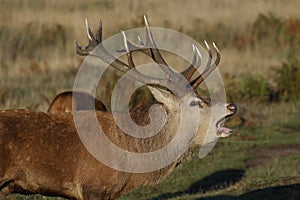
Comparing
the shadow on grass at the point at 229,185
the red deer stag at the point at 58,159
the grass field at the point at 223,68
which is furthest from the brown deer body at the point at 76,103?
the red deer stag at the point at 58,159

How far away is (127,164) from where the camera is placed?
773 cm

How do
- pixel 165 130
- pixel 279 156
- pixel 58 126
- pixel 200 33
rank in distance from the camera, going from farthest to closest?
1. pixel 200 33
2. pixel 279 156
3. pixel 165 130
4. pixel 58 126

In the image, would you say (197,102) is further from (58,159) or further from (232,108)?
(58,159)

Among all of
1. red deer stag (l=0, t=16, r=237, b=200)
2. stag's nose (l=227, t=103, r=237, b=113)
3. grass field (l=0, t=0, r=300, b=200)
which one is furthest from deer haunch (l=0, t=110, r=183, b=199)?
grass field (l=0, t=0, r=300, b=200)

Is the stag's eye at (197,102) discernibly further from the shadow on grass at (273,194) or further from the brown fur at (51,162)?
the shadow on grass at (273,194)

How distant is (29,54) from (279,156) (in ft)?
36.6

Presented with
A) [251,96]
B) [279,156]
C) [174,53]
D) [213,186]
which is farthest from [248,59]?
[213,186]

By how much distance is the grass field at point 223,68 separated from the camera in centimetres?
1226

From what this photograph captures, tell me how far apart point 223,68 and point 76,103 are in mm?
10761

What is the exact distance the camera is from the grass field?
12258 millimetres

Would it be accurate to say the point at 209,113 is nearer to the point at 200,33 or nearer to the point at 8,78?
the point at 8,78

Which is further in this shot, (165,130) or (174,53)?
(174,53)

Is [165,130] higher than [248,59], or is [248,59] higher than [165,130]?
[165,130]

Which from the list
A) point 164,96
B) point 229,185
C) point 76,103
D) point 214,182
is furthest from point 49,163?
point 214,182
